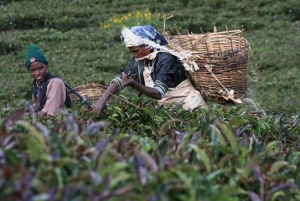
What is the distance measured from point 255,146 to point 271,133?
175cm

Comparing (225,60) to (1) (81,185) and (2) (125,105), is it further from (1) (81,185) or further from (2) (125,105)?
(1) (81,185)

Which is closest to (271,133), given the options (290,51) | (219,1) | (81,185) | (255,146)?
(255,146)

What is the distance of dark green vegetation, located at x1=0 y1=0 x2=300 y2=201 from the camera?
A: 1.64 m

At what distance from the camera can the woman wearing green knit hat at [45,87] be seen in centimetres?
454

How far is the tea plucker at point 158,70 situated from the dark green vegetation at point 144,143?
0.81ft

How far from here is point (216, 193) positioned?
164 centimetres

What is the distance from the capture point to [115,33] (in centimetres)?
1187

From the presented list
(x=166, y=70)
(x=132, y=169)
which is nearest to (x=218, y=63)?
(x=166, y=70)

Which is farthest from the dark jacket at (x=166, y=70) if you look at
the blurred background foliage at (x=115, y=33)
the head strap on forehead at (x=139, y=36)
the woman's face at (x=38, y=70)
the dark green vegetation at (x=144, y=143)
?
the blurred background foliage at (x=115, y=33)

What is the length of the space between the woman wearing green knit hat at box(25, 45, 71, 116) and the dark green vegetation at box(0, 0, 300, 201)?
0.28m

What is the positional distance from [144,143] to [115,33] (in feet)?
32.2

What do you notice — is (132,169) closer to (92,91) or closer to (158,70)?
(158,70)

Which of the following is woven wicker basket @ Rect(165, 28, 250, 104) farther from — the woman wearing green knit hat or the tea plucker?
the woman wearing green knit hat

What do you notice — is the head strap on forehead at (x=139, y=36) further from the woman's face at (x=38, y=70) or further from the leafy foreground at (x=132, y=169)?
the leafy foreground at (x=132, y=169)
